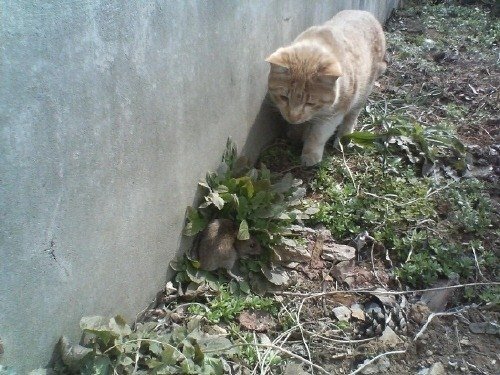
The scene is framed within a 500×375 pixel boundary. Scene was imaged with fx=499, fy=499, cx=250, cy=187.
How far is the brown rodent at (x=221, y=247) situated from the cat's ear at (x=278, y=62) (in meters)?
1.10

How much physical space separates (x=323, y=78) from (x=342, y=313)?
1538mm

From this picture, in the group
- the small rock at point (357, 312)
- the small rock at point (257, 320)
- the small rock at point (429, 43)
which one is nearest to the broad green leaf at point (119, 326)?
the small rock at point (257, 320)

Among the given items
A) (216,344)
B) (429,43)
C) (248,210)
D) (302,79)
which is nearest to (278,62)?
(302,79)

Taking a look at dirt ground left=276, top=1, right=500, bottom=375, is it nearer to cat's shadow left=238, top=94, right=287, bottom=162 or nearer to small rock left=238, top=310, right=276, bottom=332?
small rock left=238, top=310, right=276, bottom=332

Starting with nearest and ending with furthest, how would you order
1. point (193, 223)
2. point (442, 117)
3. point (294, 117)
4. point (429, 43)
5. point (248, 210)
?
point (193, 223), point (248, 210), point (294, 117), point (442, 117), point (429, 43)

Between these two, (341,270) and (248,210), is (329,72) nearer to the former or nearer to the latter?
(248,210)

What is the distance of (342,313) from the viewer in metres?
2.65

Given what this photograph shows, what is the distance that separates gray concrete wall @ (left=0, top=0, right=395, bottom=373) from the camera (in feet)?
5.06

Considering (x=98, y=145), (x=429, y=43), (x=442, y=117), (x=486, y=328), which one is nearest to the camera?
(x=98, y=145)

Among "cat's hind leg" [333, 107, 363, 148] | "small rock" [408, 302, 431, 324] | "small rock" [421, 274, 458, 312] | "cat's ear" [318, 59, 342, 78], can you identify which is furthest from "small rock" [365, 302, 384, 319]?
"cat's hind leg" [333, 107, 363, 148]

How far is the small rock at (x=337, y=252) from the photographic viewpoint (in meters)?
2.98

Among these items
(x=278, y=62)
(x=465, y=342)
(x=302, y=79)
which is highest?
(x=278, y=62)

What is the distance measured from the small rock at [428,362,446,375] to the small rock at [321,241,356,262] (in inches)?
31.5

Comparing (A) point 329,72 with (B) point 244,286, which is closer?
(B) point 244,286
